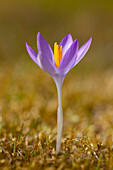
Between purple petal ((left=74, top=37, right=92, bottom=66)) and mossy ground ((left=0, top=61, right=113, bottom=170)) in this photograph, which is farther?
mossy ground ((left=0, top=61, right=113, bottom=170))

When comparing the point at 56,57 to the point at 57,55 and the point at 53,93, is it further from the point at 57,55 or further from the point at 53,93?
the point at 53,93

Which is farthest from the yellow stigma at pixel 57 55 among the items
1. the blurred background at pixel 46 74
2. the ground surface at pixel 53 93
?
the blurred background at pixel 46 74

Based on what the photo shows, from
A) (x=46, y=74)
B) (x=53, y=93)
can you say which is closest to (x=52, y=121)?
(x=53, y=93)

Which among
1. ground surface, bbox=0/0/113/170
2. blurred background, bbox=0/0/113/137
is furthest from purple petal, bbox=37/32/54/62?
blurred background, bbox=0/0/113/137

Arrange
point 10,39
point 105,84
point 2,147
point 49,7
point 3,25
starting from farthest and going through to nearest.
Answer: point 49,7, point 3,25, point 10,39, point 105,84, point 2,147

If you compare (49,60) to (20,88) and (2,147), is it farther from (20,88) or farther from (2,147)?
(20,88)

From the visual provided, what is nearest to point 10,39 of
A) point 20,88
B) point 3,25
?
point 3,25

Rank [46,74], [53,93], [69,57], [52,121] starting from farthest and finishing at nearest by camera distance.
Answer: [46,74], [53,93], [52,121], [69,57]

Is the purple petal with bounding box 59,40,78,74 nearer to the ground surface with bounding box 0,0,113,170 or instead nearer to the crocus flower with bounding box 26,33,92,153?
the crocus flower with bounding box 26,33,92,153
